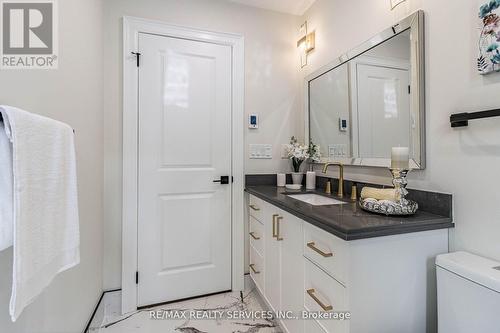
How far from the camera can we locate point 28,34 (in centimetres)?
106

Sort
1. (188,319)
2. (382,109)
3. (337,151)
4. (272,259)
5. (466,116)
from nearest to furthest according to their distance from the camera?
(466,116) < (382,109) < (272,259) < (188,319) < (337,151)

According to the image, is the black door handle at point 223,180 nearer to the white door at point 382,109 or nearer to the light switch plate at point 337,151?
the light switch plate at point 337,151

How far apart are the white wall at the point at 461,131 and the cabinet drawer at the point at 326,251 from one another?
0.57 m

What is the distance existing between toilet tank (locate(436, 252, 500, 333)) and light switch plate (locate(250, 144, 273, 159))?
57.5 inches

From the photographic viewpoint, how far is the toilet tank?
30.7 inches

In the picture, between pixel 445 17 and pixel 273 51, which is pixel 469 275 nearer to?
pixel 445 17

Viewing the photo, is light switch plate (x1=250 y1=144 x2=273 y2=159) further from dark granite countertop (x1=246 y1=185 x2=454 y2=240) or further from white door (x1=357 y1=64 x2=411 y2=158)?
dark granite countertop (x1=246 y1=185 x2=454 y2=240)

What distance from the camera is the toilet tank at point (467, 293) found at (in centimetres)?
78

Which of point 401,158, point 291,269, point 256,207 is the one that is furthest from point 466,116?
point 256,207

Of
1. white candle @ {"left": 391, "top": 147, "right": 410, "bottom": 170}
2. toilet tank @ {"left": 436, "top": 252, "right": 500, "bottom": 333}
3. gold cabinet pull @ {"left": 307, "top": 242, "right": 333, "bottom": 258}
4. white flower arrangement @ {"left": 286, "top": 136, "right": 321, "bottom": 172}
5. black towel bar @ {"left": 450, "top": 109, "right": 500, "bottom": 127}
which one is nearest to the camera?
toilet tank @ {"left": 436, "top": 252, "right": 500, "bottom": 333}

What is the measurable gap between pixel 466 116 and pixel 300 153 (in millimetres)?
1182

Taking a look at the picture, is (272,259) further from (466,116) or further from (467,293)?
(466,116)

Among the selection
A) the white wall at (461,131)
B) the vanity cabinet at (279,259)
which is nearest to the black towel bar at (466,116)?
the white wall at (461,131)

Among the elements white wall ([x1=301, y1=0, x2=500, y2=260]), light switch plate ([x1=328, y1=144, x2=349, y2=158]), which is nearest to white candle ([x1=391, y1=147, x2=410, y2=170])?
white wall ([x1=301, y1=0, x2=500, y2=260])
